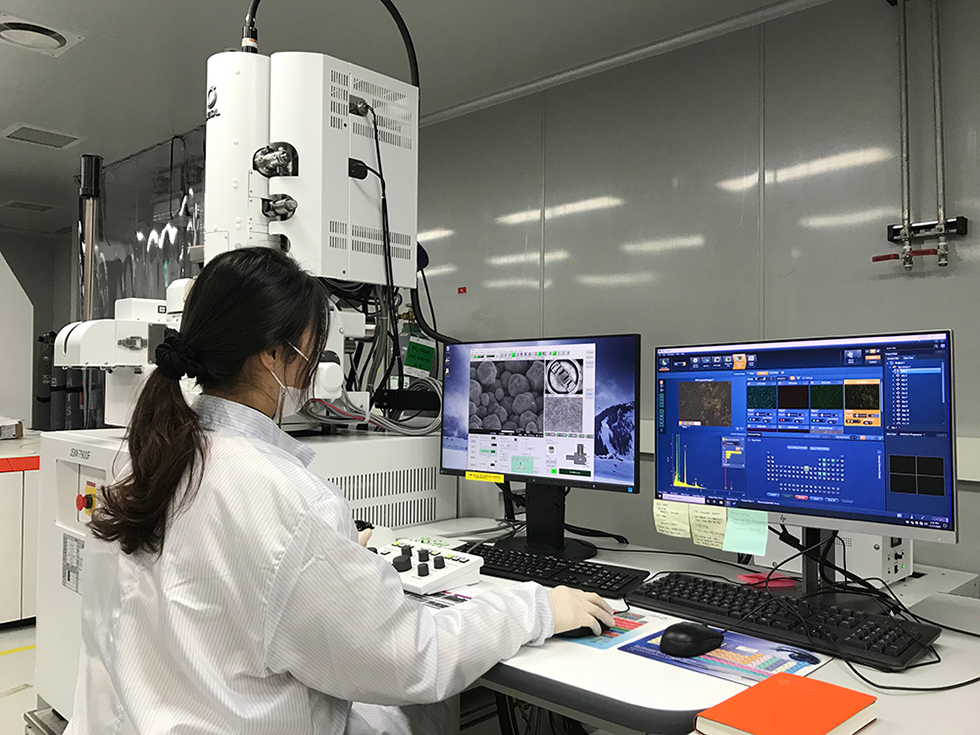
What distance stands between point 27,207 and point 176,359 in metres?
6.54

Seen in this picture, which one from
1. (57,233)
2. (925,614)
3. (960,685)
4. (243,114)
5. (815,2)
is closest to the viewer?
(960,685)

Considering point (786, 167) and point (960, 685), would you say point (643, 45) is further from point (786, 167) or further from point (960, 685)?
point (960, 685)

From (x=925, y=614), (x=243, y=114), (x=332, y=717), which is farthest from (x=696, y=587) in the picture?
(x=243, y=114)

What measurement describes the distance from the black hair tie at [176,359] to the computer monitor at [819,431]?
848mm

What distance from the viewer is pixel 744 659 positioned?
1049mm

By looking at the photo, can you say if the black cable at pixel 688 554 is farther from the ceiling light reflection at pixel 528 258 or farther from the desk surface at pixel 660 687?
the ceiling light reflection at pixel 528 258

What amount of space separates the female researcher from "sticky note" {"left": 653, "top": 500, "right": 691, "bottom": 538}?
0.48 metres

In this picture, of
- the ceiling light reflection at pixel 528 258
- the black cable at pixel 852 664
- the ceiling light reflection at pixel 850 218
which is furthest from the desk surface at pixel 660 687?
the ceiling light reflection at pixel 528 258

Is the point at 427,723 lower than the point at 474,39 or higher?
lower

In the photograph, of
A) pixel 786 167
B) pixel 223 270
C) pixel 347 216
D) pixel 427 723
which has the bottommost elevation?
pixel 427 723

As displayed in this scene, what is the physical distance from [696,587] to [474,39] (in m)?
2.57

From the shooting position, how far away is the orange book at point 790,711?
81 centimetres

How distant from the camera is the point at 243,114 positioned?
70.7 inches

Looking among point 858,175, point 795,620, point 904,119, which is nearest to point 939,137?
point 904,119
